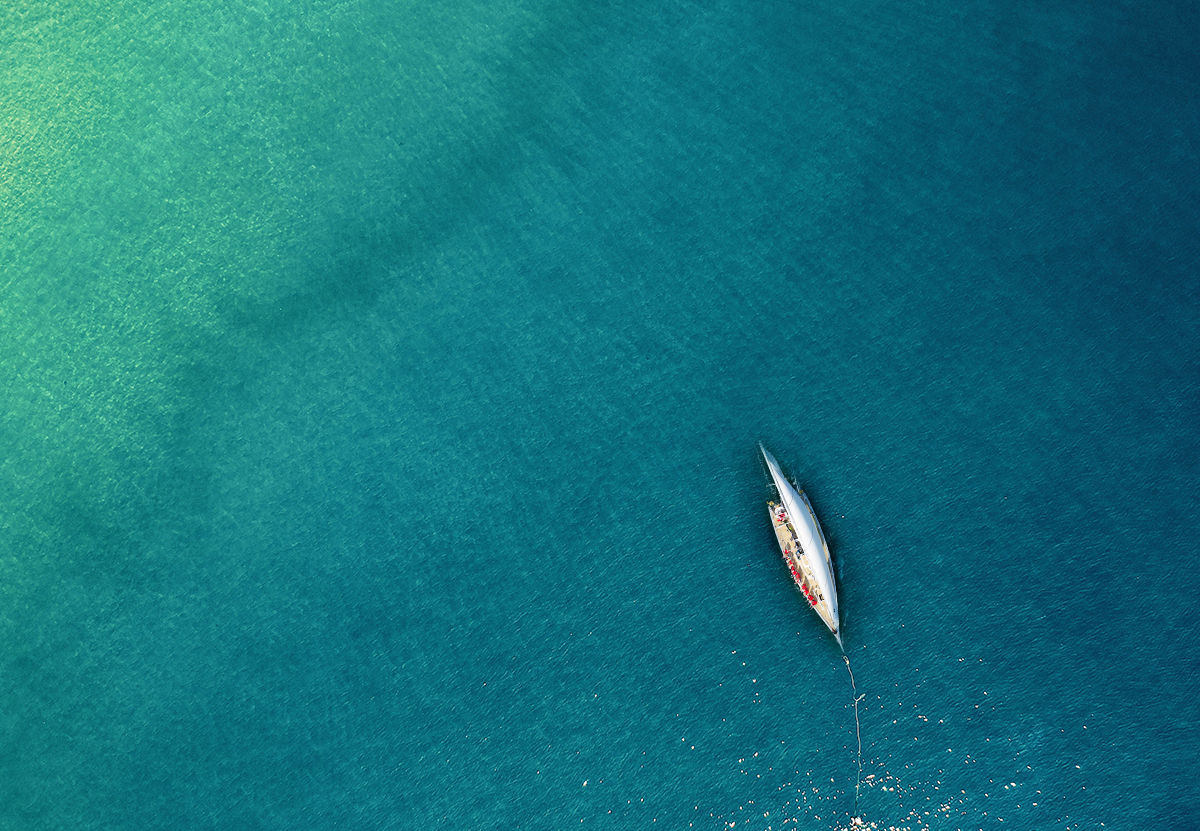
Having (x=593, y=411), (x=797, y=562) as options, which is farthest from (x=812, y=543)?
(x=593, y=411)

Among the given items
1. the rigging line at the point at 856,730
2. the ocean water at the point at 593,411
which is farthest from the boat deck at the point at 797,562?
the rigging line at the point at 856,730

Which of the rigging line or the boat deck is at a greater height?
the boat deck

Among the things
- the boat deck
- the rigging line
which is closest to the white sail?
the boat deck

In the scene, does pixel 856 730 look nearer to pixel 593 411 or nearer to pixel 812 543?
pixel 812 543

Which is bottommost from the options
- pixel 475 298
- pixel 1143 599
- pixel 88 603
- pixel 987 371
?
pixel 1143 599

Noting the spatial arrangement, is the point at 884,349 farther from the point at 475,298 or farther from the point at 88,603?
the point at 88,603

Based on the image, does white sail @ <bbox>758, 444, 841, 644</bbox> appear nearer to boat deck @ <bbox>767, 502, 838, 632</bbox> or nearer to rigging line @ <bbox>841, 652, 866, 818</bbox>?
boat deck @ <bbox>767, 502, 838, 632</bbox>

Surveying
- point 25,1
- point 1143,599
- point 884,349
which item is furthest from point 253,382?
point 1143,599
